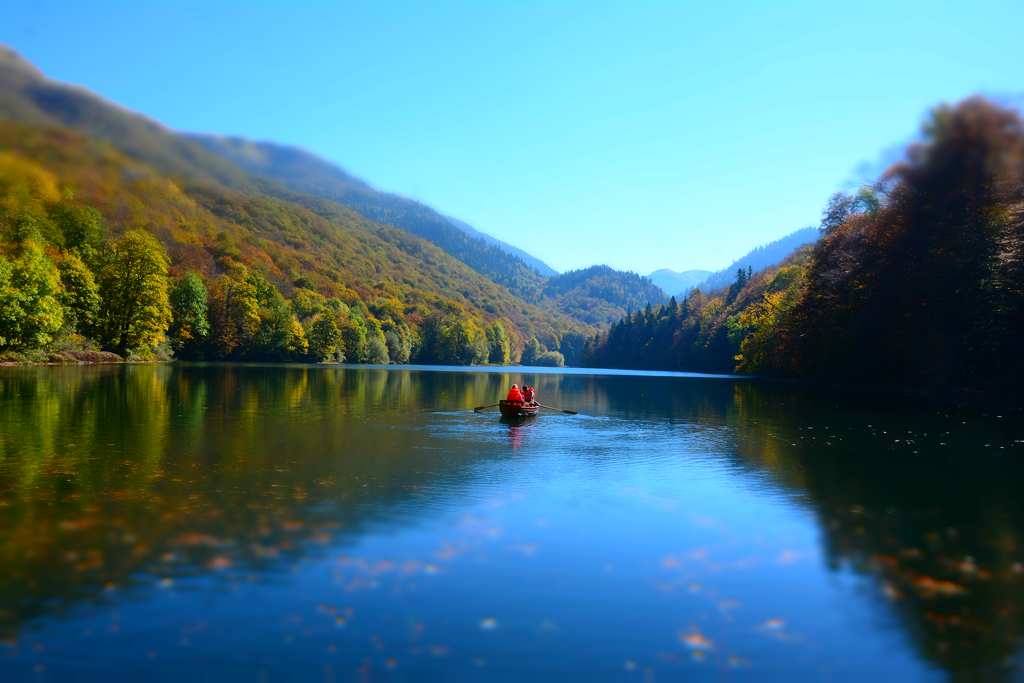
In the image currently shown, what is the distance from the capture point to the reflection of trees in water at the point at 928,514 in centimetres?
1095

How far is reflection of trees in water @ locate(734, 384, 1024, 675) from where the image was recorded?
10953 millimetres

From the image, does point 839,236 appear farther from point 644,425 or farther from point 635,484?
point 635,484

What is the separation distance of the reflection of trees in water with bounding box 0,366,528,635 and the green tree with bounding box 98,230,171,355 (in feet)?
199

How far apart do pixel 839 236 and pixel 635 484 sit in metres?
68.8

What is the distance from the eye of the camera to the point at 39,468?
69.7 feet

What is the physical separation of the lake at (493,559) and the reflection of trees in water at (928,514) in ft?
0.27

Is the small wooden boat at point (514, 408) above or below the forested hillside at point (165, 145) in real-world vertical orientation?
below

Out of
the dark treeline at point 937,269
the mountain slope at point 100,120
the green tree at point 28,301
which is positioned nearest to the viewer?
the mountain slope at point 100,120

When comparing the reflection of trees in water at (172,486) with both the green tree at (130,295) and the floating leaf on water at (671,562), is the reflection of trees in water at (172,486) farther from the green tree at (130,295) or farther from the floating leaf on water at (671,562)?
the green tree at (130,295)

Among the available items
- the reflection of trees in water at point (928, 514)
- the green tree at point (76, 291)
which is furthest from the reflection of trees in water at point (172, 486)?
the green tree at point (76, 291)

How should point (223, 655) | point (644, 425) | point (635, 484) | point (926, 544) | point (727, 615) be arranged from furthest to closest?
point (644, 425), point (635, 484), point (926, 544), point (727, 615), point (223, 655)

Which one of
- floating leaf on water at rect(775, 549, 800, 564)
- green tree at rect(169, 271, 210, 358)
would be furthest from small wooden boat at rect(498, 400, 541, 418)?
green tree at rect(169, 271, 210, 358)

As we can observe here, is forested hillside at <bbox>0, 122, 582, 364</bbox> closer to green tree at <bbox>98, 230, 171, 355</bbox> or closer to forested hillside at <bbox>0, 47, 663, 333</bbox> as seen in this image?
green tree at <bbox>98, 230, 171, 355</bbox>

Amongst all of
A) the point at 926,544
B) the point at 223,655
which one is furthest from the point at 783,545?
the point at 223,655
